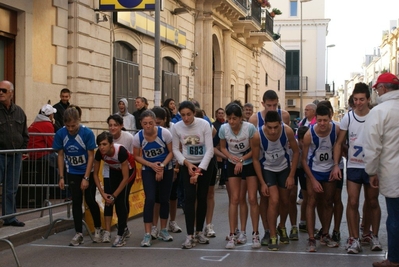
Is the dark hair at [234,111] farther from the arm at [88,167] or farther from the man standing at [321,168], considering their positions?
the arm at [88,167]

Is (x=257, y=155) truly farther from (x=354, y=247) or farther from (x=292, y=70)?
(x=292, y=70)

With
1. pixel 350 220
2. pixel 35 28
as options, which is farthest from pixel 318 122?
pixel 35 28

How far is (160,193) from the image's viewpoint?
29.2 feet

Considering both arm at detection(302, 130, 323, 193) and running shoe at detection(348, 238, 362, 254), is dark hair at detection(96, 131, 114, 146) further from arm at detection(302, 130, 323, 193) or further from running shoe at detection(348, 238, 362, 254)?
running shoe at detection(348, 238, 362, 254)

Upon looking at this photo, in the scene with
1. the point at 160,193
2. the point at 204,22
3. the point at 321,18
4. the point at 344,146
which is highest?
the point at 321,18

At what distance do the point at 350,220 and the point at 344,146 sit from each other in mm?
1067

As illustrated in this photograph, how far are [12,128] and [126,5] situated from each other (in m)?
6.90

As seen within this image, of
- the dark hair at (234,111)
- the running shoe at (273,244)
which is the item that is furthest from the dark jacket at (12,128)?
the running shoe at (273,244)

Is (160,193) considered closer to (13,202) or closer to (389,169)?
(13,202)

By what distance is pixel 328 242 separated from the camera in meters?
8.48

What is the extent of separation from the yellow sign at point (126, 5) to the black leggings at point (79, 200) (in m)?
7.49

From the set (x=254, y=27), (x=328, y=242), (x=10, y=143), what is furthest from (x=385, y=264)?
(x=254, y=27)

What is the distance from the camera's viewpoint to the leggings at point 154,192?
865 centimetres

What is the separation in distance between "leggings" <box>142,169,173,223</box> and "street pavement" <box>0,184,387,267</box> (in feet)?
1.38
